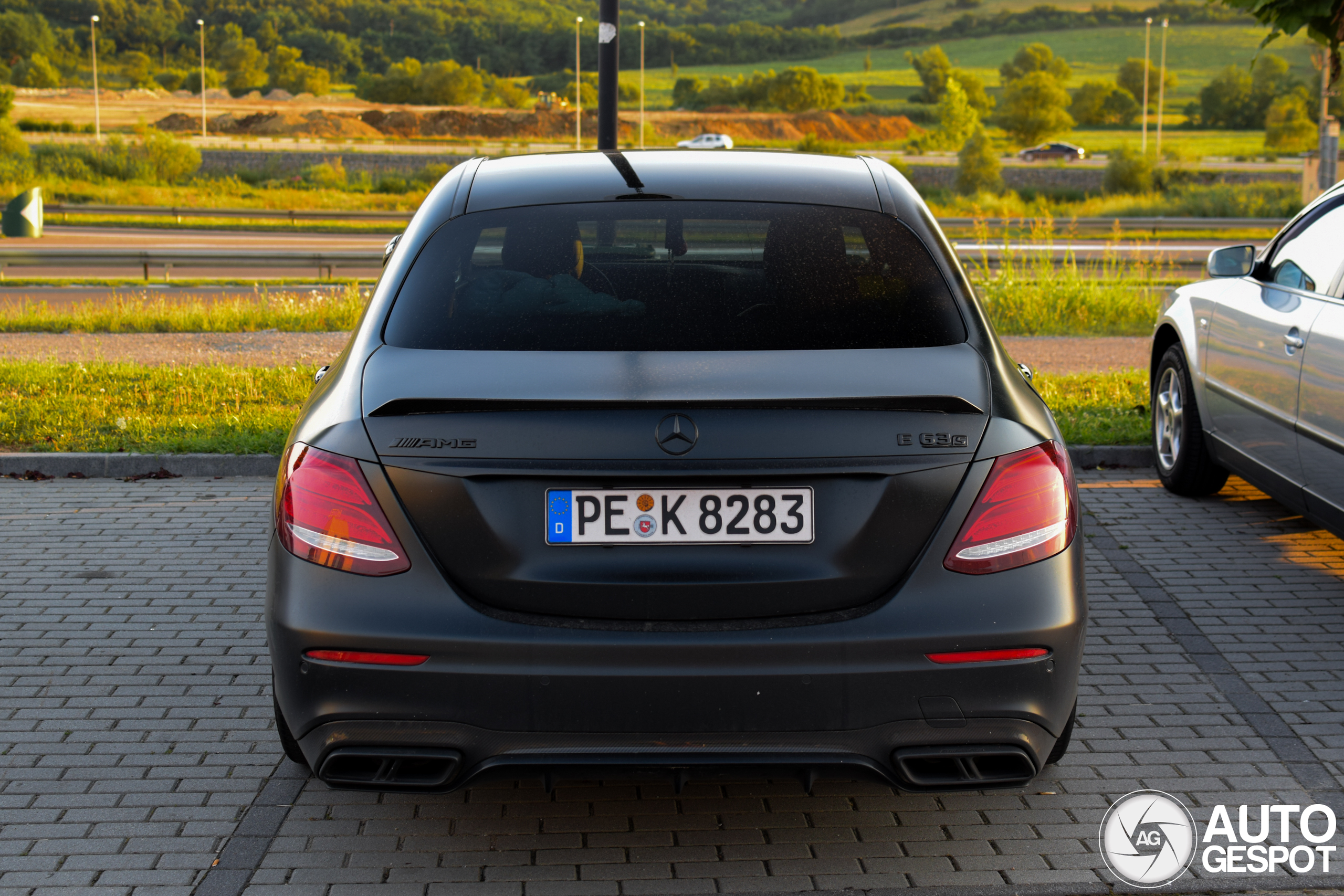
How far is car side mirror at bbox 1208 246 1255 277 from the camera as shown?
19.9 ft

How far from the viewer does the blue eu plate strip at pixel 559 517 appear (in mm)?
2686

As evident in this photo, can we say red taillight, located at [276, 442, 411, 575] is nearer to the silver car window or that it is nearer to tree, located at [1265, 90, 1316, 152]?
the silver car window

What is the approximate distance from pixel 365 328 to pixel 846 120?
376 ft

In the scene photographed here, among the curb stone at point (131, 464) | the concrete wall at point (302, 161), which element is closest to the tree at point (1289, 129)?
the concrete wall at point (302, 161)

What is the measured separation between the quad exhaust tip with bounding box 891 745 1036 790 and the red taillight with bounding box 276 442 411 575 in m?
1.15

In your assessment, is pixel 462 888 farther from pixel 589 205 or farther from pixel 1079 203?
pixel 1079 203

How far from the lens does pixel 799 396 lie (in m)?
2.72

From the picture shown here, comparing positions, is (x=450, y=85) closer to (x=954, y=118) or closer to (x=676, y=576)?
(x=954, y=118)

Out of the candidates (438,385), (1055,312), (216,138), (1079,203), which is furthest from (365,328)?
(216,138)

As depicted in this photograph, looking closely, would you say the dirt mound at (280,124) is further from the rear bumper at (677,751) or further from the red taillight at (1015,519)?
the red taillight at (1015,519)

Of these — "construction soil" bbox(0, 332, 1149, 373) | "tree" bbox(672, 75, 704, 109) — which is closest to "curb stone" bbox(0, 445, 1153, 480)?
"construction soil" bbox(0, 332, 1149, 373)

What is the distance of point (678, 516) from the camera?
270 centimetres

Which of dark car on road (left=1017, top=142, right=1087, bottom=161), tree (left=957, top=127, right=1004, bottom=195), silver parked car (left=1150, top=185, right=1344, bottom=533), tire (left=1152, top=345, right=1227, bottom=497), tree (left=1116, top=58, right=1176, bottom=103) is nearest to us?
silver parked car (left=1150, top=185, right=1344, bottom=533)

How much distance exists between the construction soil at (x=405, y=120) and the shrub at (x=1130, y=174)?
36.3 meters
